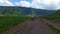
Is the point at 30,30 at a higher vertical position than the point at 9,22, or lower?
higher

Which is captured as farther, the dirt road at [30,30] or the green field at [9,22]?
the green field at [9,22]

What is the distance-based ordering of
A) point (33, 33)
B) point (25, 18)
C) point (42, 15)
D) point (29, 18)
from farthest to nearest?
point (25, 18), point (29, 18), point (42, 15), point (33, 33)

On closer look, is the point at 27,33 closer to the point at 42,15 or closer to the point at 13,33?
the point at 13,33

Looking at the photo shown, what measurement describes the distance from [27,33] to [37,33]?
656mm

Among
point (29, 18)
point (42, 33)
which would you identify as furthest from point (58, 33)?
point (29, 18)

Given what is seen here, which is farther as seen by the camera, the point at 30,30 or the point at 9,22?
the point at 9,22

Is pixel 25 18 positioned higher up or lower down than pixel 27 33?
lower down

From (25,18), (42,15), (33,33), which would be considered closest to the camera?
(33,33)

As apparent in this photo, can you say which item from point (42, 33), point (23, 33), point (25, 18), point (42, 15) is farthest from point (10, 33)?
point (25, 18)

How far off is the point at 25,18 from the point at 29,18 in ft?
5.24

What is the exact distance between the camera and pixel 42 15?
1406 centimetres

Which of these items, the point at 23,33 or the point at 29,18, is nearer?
the point at 23,33

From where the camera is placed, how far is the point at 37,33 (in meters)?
9.41

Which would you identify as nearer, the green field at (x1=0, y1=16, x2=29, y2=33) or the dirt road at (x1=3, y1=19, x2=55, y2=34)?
the dirt road at (x1=3, y1=19, x2=55, y2=34)
